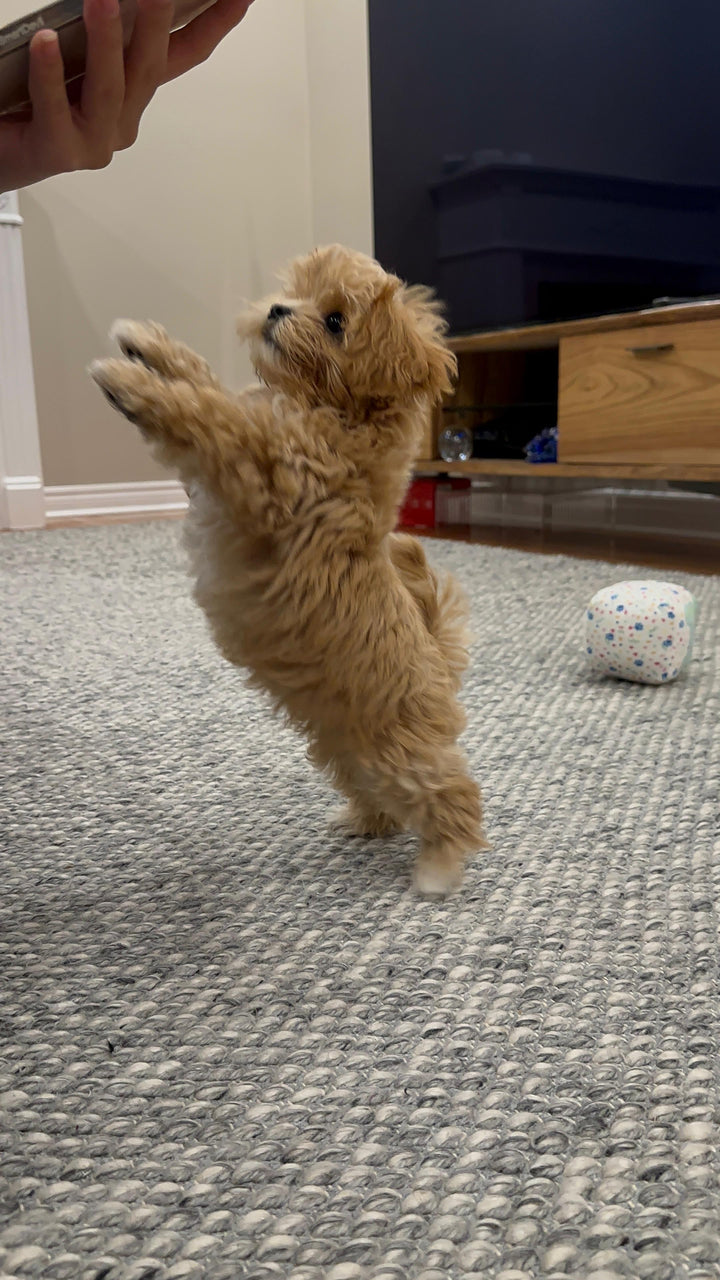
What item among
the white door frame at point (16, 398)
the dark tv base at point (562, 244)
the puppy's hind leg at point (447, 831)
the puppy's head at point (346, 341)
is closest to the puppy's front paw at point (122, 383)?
the puppy's head at point (346, 341)

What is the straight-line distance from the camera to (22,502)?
10.6ft

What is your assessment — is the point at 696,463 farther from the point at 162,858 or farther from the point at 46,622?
the point at 162,858

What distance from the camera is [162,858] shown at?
0.86 meters

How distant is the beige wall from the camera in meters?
3.48

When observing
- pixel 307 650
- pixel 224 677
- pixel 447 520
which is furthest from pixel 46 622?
pixel 447 520

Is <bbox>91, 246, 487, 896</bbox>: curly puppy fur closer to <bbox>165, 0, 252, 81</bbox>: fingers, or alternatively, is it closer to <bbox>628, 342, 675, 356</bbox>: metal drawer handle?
<bbox>165, 0, 252, 81</bbox>: fingers

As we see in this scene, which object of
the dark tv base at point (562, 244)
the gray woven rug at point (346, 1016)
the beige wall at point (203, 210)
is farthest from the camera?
the beige wall at point (203, 210)

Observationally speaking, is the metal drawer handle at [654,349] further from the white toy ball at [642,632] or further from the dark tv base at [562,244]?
the white toy ball at [642,632]

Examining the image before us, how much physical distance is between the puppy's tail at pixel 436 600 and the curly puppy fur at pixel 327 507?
55mm

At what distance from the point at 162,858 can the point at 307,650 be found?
9.7 inches

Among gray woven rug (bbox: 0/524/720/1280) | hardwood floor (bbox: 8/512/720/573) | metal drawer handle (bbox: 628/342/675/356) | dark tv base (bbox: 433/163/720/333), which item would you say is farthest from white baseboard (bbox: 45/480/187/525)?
gray woven rug (bbox: 0/524/720/1280)

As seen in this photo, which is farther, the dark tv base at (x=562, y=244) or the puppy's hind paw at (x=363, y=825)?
the dark tv base at (x=562, y=244)

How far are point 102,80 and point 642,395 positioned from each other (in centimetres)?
179

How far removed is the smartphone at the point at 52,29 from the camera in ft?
2.23
